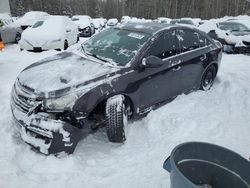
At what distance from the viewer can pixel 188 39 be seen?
596cm

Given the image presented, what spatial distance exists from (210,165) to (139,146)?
172cm

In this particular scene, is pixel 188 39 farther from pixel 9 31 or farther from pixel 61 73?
pixel 9 31

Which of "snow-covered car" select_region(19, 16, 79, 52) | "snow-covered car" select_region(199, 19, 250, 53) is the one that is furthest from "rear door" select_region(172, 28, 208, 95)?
"snow-covered car" select_region(199, 19, 250, 53)

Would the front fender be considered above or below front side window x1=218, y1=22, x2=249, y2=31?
above

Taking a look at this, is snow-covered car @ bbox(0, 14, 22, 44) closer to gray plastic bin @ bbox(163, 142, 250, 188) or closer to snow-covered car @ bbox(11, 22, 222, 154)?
snow-covered car @ bbox(11, 22, 222, 154)

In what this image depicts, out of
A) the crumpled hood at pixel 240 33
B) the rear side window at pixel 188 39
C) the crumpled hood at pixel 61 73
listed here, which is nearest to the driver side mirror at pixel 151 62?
the crumpled hood at pixel 61 73

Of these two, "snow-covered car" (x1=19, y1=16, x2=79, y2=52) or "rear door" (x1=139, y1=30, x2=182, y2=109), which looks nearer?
"rear door" (x1=139, y1=30, x2=182, y2=109)

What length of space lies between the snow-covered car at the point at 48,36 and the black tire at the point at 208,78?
20.4ft

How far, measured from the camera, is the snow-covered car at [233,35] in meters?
12.3

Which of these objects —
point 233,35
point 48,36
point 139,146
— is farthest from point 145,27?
point 233,35

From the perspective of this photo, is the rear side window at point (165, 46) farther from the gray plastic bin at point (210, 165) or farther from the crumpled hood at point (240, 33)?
the crumpled hood at point (240, 33)

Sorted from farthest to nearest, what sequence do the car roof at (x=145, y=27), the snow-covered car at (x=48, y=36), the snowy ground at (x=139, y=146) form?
the snow-covered car at (x=48, y=36) → the car roof at (x=145, y=27) → the snowy ground at (x=139, y=146)

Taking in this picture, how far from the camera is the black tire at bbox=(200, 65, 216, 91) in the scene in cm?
651

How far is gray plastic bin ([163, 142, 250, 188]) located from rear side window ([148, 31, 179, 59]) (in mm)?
2425
